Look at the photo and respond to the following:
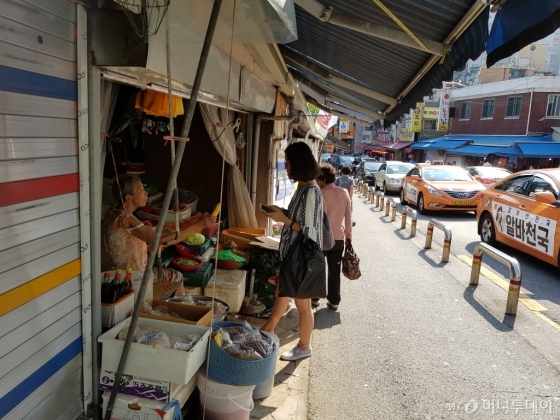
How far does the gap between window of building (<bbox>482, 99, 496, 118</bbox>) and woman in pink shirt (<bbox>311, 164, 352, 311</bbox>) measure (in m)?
31.9

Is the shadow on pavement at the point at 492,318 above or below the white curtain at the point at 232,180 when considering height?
below

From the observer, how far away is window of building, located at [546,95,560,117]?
2818 centimetres

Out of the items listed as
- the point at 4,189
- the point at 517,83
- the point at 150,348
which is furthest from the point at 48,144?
the point at 517,83

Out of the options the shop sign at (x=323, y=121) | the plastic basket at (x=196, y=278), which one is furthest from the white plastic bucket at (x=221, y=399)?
the shop sign at (x=323, y=121)

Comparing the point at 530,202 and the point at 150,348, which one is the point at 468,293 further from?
the point at 150,348

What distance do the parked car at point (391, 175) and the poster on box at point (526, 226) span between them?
474 inches

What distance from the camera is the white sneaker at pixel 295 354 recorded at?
4.15 m

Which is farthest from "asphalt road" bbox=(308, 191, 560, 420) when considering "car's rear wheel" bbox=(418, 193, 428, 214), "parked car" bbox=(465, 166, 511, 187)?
"parked car" bbox=(465, 166, 511, 187)

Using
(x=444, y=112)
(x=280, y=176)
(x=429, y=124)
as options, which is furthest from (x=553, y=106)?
(x=280, y=176)

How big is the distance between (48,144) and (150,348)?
1.27 meters

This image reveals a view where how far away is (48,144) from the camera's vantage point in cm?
Answer: 211

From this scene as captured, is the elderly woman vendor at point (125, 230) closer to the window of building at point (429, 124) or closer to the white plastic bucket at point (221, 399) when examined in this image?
the white plastic bucket at point (221, 399)

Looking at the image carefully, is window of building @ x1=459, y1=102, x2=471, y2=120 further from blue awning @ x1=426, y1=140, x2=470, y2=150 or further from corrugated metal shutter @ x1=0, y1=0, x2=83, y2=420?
corrugated metal shutter @ x1=0, y1=0, x2=83, y2=420

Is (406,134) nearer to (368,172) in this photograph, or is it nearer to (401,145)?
(401,145)
